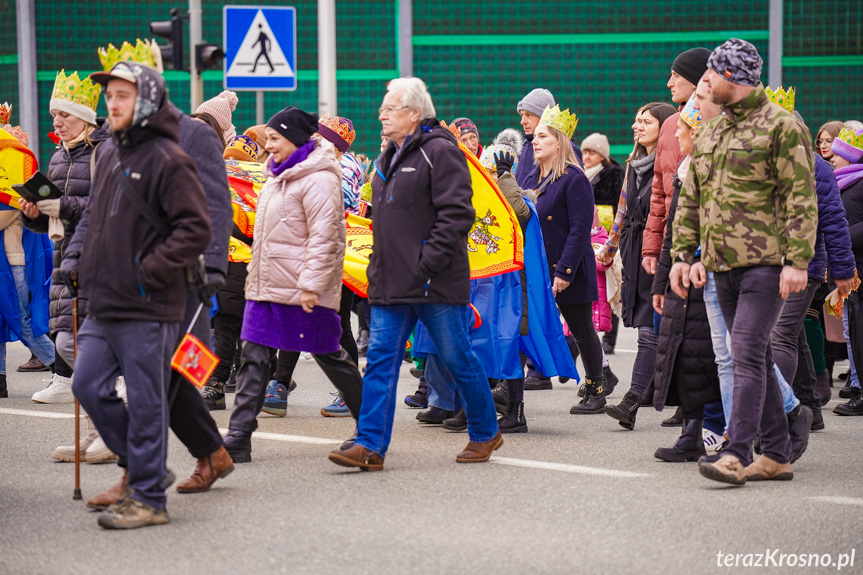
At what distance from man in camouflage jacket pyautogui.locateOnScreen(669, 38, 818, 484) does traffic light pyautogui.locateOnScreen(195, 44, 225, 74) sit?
22.2 ft

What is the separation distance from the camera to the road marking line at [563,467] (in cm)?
651

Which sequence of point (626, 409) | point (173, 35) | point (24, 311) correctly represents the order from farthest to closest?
point (173, 35)
point (24, 311)
point (626, 409)

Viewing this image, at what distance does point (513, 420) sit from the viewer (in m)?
8.01

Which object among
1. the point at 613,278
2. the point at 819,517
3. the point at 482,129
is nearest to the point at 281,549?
the point at 819,517

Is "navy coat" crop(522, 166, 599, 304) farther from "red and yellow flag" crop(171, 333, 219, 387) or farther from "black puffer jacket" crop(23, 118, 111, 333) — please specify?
"red and yellow flag" crop(171, 333, 219, 387)

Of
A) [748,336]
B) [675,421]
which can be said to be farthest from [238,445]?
[675,421]

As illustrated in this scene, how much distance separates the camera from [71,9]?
19828mm

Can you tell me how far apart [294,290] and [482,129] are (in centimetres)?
1329

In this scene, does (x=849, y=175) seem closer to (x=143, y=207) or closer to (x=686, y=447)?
(x=686, y=447)

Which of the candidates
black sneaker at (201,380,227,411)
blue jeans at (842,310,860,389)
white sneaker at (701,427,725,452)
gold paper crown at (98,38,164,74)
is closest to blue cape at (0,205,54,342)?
black sneaker at (201,380,227,411)

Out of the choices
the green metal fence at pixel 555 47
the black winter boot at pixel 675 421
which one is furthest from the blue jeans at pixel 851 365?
the green metal fence at pixel 555 47

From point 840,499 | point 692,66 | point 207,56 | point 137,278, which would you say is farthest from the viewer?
point 207,56

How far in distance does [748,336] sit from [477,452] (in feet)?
5.39

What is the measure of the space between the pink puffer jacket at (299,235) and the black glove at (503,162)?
1.58 m
